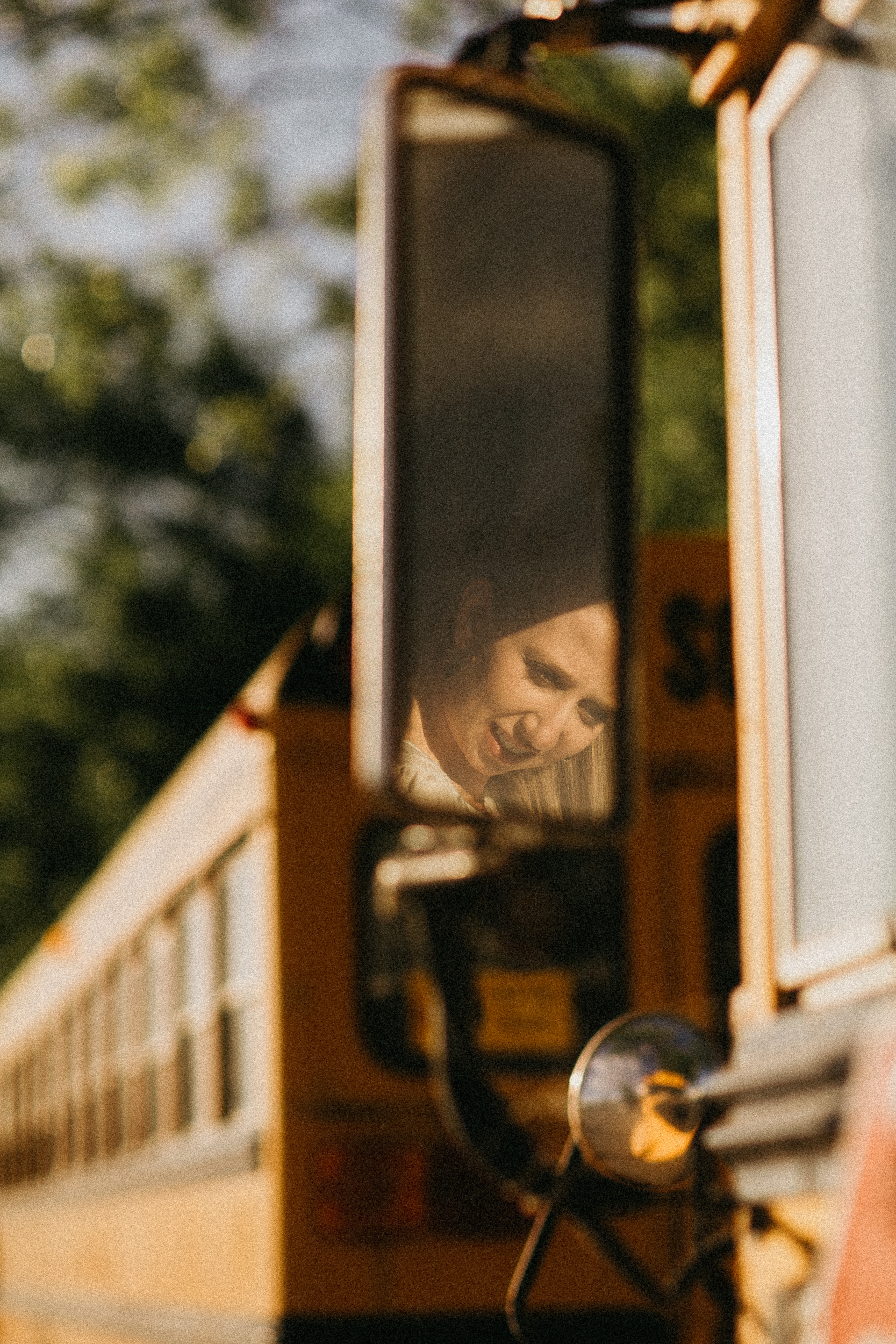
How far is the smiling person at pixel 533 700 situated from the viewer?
1.35 meters

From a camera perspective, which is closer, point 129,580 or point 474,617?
point 474,617

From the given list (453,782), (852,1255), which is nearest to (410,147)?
(453,782)

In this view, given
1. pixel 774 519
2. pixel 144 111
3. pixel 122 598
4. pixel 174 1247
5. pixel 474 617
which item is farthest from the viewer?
pixel 122 598

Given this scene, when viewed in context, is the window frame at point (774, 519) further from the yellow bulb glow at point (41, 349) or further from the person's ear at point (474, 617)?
the yellow bulb glow at point (41, 349)

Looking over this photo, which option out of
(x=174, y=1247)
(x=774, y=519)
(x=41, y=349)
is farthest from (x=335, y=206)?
(x=774, y=519)

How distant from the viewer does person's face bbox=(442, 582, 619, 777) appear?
1380mm

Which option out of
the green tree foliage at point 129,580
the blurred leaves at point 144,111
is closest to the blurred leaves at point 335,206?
the blurred leaves at point 144,111

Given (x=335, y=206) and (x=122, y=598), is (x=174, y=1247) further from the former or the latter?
(x=122, y=598)

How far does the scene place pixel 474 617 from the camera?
1338 mm

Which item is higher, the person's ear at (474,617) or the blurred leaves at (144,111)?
the blurred leaves at (144,111)

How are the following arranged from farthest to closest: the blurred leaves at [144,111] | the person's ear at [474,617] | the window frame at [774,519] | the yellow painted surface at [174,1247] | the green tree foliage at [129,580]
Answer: the green tree foliage at [129,580], the blurred leaves at [144,111], the yellow painted surface at [174,1247], the window frame at [774,519], the person's ear at [474,617]

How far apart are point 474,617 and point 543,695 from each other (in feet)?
0.36

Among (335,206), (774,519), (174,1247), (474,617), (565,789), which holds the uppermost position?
(335,206)

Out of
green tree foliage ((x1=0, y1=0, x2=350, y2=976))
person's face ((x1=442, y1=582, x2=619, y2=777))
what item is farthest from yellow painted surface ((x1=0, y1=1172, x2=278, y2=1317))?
green tree foliage ((x1=0, y1=0, x2=350, y2=976))
